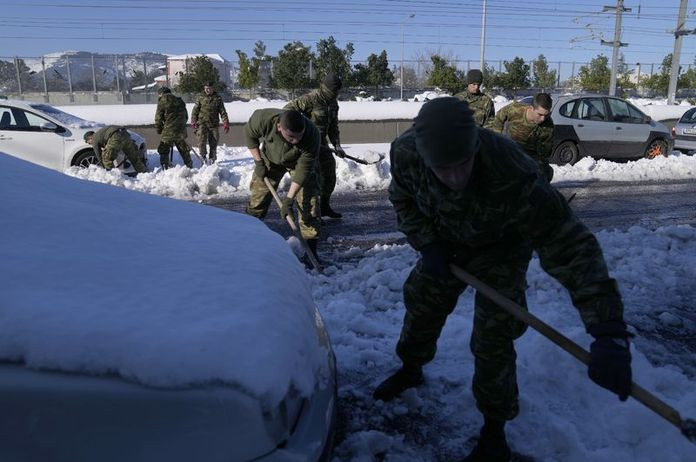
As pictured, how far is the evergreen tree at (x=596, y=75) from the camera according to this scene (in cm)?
3325

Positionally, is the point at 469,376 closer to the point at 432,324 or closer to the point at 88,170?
the point at 432,324

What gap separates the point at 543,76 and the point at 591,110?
27.9 metres

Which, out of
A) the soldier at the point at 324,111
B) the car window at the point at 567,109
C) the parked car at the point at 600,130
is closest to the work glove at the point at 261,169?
the soldier at the point at 324,111

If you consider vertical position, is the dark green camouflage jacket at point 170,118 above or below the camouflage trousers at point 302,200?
above

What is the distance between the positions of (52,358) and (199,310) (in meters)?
0.38

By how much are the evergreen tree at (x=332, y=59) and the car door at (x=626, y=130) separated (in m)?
22.2

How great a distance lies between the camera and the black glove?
2264 mm

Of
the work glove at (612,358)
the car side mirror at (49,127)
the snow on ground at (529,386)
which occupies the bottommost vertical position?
the snow on ground at (529,386)

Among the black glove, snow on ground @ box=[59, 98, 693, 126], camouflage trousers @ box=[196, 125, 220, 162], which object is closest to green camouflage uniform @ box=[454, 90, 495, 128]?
the black glove

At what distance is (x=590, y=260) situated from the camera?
6.11 feet

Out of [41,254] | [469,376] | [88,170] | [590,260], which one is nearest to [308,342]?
[41,254]

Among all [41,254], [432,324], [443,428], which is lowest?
[443,428]

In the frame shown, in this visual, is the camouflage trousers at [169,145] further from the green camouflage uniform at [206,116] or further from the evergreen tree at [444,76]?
the evergreen tree at [444,76]

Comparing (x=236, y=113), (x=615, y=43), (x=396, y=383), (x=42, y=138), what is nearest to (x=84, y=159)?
(x=42, y=138)
